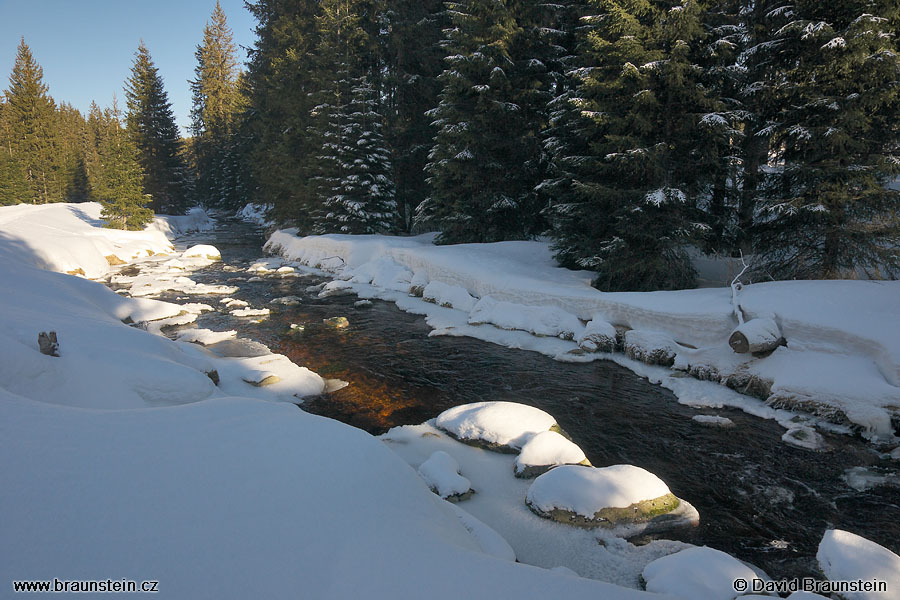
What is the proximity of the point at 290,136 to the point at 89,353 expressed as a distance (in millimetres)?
25505

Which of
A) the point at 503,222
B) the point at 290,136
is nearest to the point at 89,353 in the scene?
the point at 503,222

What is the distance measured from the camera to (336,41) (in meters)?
25.7

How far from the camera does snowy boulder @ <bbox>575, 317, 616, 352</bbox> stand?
35.0 feet

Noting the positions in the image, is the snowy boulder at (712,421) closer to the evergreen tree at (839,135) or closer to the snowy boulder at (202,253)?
the evergreen tree at (839,135)

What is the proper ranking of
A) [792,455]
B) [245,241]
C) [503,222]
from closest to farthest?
[792,455] → [503,222] → [245,241]

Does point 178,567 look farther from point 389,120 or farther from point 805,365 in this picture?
point 389,120

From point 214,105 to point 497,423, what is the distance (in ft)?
219

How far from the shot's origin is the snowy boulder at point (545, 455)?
573cm

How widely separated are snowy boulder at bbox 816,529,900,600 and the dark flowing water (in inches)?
13.7

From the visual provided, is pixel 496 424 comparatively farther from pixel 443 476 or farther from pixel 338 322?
pixel 338 322

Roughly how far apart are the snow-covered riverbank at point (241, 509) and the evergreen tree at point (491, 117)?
14113 millimetres

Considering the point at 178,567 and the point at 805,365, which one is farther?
the point at 805,365

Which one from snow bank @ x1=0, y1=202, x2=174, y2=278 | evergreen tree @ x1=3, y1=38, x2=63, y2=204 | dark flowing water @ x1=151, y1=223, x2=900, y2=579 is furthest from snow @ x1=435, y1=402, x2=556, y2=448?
evergreen tree @ x1=3, y1=38, x2=63, y2=204

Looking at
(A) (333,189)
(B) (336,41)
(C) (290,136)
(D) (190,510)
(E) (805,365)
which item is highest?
(B) (336,41)
